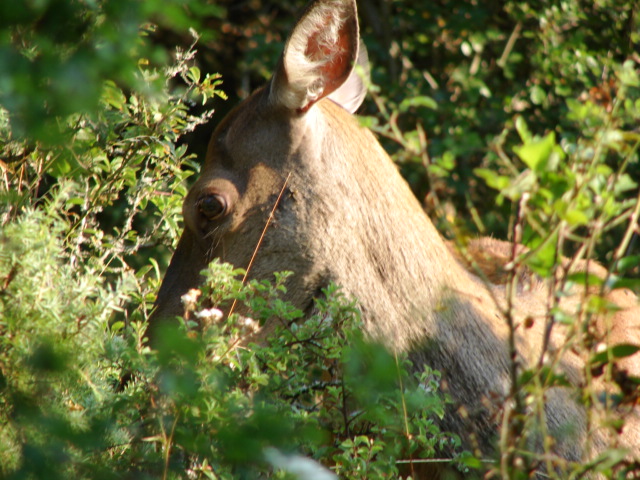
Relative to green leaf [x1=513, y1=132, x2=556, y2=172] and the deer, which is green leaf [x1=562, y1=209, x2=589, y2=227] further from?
the deer

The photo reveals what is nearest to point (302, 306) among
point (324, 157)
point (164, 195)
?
point (324, 157)

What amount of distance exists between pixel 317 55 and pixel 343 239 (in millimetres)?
896

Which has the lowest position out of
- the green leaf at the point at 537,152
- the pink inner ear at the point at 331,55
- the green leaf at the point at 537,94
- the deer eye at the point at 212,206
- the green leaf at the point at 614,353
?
the green leaf at the point at 537,94

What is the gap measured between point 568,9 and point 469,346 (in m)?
4.12

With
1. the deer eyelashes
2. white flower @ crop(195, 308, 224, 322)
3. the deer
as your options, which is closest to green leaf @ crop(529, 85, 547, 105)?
the deer

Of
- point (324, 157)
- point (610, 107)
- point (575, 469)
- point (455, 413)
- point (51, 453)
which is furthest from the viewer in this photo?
point (324, 157)

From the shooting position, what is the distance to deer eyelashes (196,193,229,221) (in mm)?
3689

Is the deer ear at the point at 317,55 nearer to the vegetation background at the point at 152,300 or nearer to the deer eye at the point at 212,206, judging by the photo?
the vegetation background at the point at 152,300

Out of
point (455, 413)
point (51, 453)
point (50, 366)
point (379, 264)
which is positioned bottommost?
point (455, 413)

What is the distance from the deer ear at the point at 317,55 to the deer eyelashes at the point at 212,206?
538 millimetres

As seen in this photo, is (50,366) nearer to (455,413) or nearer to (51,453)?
(51,453)

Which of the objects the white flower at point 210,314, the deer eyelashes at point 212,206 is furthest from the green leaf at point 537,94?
the white flower at point 210,314

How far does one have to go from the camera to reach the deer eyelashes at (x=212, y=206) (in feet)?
12.1

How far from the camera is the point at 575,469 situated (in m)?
1.99
